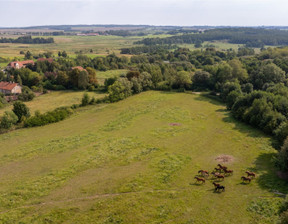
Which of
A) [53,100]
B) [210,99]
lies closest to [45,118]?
[53,100]

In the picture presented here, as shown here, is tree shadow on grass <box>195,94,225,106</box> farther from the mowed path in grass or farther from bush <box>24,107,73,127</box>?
bush <box>24,107,73,127</box>

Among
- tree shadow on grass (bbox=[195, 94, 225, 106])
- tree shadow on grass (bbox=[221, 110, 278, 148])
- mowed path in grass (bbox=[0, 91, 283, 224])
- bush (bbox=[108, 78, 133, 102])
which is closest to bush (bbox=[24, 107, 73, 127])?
mowed path in grass (bbox=[0, 91, 283, 224])

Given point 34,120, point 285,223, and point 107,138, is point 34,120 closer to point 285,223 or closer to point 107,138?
point 107,138

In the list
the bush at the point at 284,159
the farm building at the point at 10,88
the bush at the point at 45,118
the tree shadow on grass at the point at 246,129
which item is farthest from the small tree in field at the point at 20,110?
the bush at the point at 284,159

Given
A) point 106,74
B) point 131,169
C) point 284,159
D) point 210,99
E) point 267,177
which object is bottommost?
point 131,169

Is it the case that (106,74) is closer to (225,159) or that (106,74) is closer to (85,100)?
(85,100)

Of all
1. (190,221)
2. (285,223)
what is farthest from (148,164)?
(285,223)
